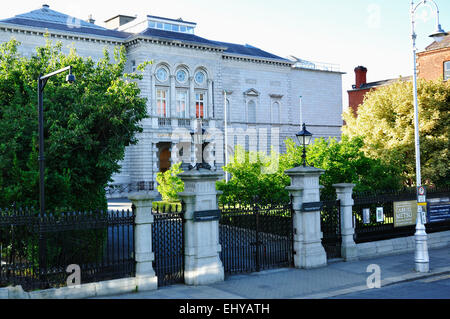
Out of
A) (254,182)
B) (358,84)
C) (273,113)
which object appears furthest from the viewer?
(358,84)

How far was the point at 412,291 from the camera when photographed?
1254 centimetres

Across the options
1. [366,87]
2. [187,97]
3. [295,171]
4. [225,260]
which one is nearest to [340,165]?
[295,171]

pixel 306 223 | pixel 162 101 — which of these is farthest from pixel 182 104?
pixel 306 223

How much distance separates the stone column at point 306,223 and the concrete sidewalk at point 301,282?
394 millimetres

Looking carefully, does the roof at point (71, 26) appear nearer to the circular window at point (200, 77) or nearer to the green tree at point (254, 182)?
the circular window at point (200, 77)

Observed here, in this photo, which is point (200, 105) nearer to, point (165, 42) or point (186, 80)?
point (186, 80)

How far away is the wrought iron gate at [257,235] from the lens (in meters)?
14.4

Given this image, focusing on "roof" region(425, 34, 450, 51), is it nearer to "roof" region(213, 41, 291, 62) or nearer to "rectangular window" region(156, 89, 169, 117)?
"roof" region(213, 41, 291, 62)

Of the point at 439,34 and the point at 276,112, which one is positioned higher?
the point at 276,112

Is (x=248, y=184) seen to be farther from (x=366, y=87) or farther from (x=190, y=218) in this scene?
(x=366, y=87)

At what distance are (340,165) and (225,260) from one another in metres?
8.78

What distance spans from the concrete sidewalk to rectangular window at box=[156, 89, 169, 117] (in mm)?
31904

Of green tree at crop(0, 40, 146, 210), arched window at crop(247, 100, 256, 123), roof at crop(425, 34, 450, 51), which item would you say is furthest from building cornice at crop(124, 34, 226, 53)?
green tree at crop(0, 40, 146, 210)

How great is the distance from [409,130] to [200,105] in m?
26.3
